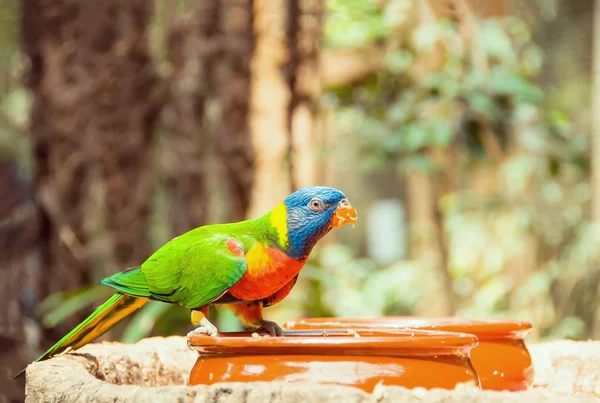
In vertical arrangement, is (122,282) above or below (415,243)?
above

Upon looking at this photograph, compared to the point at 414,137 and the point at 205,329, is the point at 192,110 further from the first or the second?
the point at 205,329

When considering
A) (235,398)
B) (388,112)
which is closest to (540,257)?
(388,112)

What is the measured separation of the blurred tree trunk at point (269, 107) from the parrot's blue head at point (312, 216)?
1.77 meters

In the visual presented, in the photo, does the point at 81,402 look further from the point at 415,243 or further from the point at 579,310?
the point at 579,310

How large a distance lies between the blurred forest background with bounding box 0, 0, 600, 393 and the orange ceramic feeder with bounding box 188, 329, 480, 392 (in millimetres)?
1276

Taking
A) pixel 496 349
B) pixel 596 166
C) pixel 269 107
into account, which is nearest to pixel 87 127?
pixel 269 107

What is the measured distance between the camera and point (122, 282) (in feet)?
4.44

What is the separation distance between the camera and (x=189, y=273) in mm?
1275

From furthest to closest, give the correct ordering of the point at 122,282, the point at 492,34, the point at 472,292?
the point at 472,292 → the point at 492,34 → the point at 122,282

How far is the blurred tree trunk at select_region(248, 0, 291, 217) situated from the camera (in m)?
3.14

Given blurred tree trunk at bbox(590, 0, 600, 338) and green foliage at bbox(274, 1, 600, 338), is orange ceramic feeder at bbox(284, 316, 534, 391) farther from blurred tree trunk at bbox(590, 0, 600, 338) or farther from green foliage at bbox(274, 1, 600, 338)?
blurred tree trunk at bbox(590, 0, 600, 338)

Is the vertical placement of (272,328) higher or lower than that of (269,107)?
lower

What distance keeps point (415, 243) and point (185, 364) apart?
3164 mm

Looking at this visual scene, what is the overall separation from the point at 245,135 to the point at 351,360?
6.87ft
